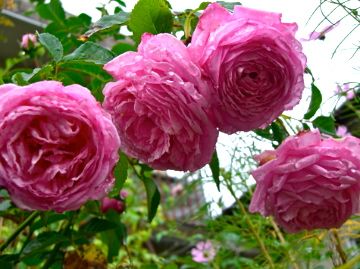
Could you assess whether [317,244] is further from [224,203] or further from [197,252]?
[197,252]

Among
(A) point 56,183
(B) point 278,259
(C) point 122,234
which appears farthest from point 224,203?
(A) point 56,183

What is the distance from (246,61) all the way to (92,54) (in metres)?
0.21

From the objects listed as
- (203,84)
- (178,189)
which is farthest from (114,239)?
(178,189)

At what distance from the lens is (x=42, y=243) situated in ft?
3.06

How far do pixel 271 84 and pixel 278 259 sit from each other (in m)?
0.84

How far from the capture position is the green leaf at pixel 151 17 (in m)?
0.63

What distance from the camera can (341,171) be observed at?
0.58 m

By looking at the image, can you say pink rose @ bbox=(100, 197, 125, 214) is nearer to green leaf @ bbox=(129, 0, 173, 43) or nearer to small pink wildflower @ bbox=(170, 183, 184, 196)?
green leaf @ bbox=(129, 0, 173, 43)

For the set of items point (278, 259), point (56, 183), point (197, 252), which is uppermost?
point (56, 183)

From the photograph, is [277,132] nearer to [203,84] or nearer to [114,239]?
[203,84]

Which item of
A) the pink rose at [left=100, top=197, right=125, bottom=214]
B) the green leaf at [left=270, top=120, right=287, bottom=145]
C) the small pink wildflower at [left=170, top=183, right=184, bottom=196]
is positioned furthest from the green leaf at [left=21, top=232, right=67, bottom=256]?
the small pink wildflower at [left=170, top=183, right=184, bottom=196]

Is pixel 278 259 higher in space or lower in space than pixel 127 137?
lower

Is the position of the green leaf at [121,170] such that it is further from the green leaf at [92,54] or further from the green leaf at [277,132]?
the green leaf at [277,132]

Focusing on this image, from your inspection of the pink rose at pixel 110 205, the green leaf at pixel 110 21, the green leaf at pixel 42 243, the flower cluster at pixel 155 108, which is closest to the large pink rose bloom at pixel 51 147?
the flower cluster at pixel 155 108
